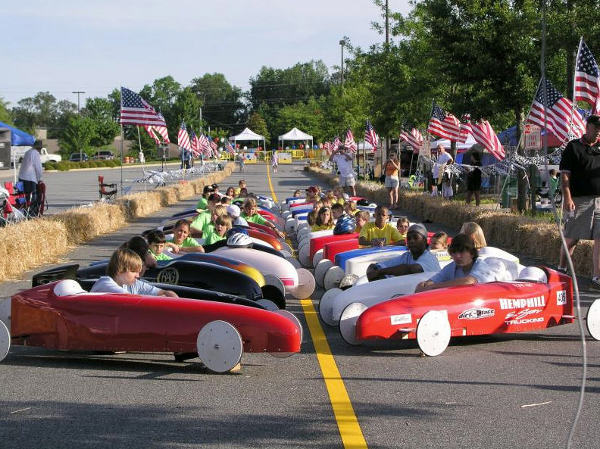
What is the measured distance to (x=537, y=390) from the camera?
21.9 feet

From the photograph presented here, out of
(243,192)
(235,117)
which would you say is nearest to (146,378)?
(243,192)

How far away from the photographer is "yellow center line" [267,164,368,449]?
5453 mm

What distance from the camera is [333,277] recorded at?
480 inches

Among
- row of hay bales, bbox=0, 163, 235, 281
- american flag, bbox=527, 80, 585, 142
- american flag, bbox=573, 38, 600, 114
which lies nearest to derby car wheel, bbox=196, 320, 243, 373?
row of hay bales, bbox=0, 163, 235, 281

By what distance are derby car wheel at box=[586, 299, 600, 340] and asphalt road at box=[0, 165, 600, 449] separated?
22 cm

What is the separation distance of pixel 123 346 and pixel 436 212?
57.2 ft

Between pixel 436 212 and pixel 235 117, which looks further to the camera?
pixel 235 117

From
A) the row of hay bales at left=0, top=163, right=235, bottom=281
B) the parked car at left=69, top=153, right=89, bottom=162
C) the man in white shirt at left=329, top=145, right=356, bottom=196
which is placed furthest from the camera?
the parked car at left=69, top=153, right=89, bottom=162

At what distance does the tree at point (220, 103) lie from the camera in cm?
17550

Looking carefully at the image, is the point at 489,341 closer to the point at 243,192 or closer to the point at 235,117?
the point at 243,192

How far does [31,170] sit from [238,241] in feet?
37.5

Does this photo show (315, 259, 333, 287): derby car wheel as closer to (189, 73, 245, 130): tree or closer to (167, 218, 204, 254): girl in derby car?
(167, 218, 204, 254): girl in derby car

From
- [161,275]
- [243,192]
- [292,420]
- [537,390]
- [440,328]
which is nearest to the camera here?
[292,420]

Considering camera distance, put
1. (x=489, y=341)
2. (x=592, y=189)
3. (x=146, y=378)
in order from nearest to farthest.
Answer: (x=146, y=378), (x=489, y=341), (x=592, y=189)
